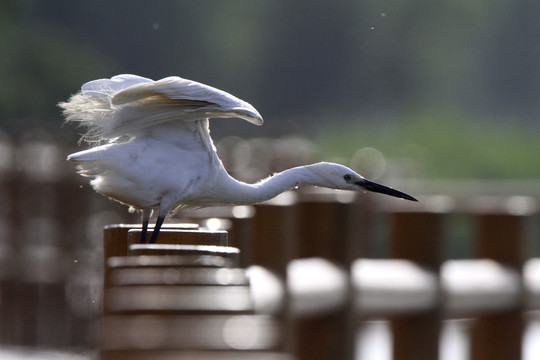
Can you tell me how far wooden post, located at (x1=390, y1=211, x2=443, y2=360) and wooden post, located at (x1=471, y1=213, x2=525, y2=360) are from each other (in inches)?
16.1

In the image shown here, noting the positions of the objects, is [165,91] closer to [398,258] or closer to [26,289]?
[398,258]

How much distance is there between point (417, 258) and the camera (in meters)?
4.98

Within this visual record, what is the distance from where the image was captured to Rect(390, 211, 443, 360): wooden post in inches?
183

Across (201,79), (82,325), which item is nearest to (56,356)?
Answer: (82,325)

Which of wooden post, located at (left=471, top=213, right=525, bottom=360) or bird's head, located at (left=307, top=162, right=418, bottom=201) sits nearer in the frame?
wooden post, located at (left=471, top=213, right=525, bottom=360)

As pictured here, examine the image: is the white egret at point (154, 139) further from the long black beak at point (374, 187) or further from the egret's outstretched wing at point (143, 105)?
the long black beak at point (374, 187)

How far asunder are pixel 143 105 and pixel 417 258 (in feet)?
4.47

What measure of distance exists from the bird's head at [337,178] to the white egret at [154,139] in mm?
527

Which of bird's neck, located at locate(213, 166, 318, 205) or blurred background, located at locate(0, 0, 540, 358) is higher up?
blurred background, located at locate(0, 0, 540, 358)

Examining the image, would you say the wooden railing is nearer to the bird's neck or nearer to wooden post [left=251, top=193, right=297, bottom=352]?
wooden post [left=251, top=193, right=297, bottom=352]

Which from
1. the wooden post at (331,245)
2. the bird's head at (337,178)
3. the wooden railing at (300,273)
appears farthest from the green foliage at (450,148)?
the wooden post at (331,245)

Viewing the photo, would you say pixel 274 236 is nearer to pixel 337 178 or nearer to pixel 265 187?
pixel 265 187

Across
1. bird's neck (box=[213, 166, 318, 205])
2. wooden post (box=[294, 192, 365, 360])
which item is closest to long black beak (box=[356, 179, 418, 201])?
bird's neck (box=[213, 166, 318, 205])

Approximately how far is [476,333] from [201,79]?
4144 cm
